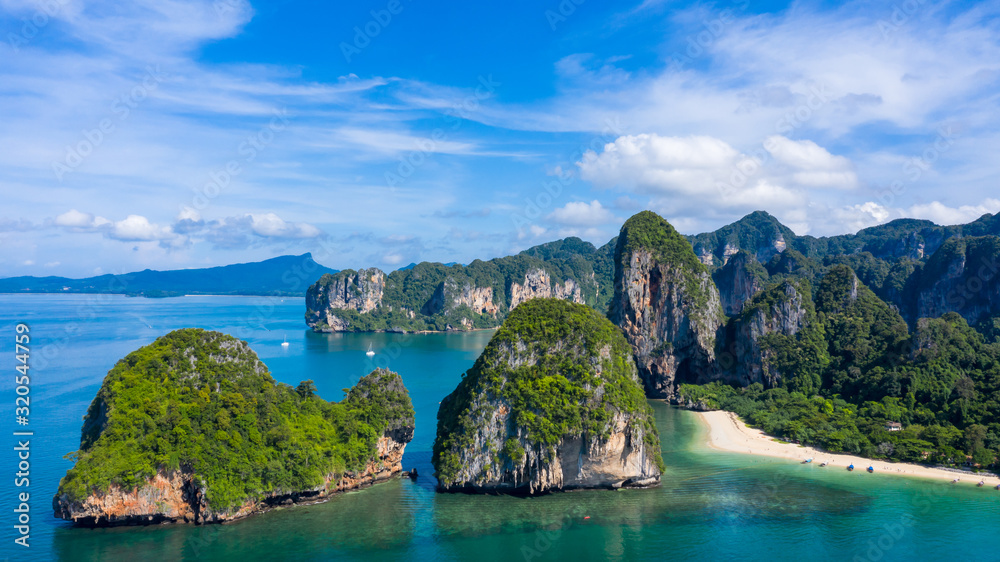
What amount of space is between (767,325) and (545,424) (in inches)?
1494

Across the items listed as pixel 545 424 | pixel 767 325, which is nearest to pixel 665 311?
pixel 767 325

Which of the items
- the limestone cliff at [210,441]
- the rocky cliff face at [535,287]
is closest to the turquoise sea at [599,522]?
the limestone cliff at [210,441]

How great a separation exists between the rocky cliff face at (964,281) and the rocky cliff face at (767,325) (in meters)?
37.7

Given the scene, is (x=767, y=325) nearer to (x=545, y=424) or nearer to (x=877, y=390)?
(x=877, y=390)

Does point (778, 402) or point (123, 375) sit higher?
point (123, 375)

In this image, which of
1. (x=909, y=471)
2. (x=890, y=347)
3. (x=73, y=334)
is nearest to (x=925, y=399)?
(x=890, y=347)

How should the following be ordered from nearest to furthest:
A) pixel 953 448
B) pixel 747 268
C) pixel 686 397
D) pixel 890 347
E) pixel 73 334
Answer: pixel 953 448 < pixel 890 347 < pixel 686 397 < pixel 73 334 < pixel 747 268

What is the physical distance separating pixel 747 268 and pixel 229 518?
118 m

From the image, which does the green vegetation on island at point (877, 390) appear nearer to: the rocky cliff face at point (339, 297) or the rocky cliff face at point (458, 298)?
the rocky cliff face at point (458, 298)

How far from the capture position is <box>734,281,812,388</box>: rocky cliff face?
60.7 metres

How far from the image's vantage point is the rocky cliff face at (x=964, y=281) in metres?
84.2

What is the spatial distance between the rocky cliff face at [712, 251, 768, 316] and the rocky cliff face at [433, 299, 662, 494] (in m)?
97.4

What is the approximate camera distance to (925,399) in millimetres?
47500

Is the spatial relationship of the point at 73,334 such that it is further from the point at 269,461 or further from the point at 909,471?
the point at 909,471
